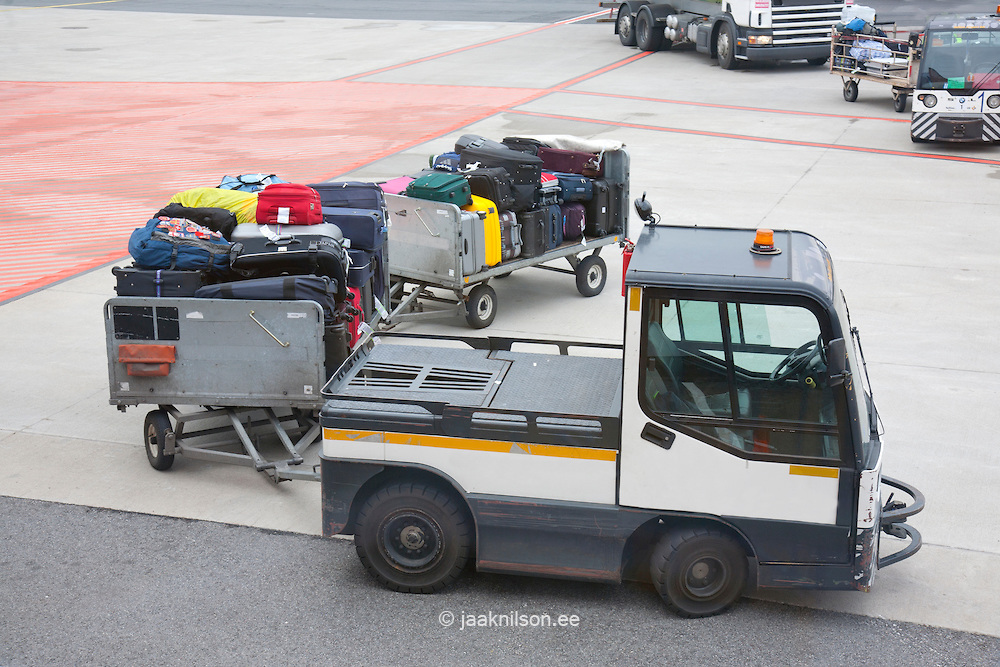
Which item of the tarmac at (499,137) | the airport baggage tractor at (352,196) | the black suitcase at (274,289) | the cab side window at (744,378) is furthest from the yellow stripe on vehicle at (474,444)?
the airport baggage tractor at (352,196)

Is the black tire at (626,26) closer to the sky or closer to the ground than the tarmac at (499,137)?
closer to the sky

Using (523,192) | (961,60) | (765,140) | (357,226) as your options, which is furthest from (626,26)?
→ (357,226)

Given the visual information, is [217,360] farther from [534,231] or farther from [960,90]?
[960,90]

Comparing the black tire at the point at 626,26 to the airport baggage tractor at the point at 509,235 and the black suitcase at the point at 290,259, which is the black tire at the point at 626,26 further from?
the black suitcase at the point at 290,259

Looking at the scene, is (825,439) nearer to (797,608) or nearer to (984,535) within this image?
(797,608)

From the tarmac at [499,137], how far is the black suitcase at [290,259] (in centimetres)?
156

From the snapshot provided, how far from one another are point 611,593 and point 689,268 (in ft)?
6.71

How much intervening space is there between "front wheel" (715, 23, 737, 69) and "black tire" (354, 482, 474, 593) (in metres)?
25.3


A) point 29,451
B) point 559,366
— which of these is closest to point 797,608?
point 559,366

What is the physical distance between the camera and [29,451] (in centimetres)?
813

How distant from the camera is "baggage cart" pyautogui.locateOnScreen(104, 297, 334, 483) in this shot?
7.41m

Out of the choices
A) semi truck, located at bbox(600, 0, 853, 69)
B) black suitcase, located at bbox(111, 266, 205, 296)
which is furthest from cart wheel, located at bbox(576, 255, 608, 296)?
semi truck, located at bbox(600, 0, 853, 69)

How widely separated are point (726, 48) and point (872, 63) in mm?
5875

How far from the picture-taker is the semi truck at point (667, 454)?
553 cm
